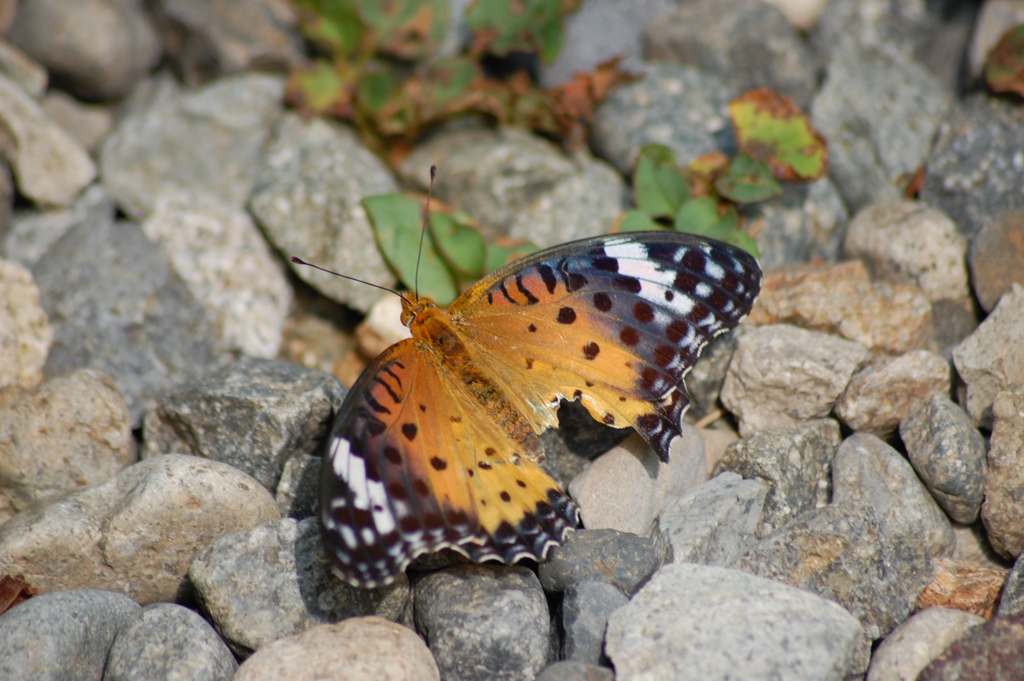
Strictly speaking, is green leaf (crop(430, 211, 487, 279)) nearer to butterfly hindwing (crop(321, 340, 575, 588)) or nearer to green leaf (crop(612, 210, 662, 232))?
green leaf (crop(612, 210, 662, 232))

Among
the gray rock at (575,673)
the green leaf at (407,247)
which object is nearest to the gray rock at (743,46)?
the green leaf at (407,247)

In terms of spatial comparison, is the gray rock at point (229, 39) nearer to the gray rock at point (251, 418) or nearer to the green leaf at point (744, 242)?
the gray rock at point (251, 418)

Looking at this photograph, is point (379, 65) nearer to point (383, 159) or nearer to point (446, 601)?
point (383, 159)

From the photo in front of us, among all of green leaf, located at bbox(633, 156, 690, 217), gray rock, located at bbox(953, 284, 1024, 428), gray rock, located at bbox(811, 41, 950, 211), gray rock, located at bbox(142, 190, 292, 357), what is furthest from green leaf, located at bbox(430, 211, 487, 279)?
gray rock, located at bbox(953, 284, 1024, 428)

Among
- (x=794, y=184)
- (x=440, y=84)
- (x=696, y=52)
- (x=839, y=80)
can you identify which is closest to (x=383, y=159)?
(x=440, y=84)

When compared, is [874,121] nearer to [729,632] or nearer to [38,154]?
[729,632]

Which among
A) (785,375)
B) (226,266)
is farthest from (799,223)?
(226,266)
